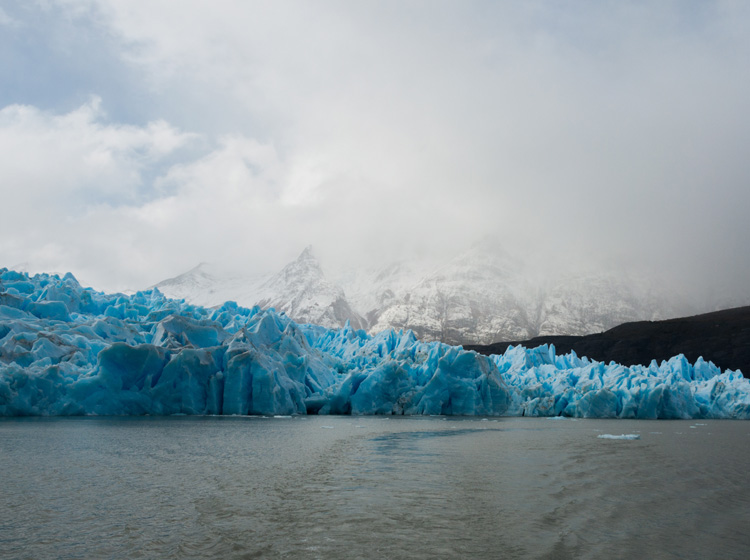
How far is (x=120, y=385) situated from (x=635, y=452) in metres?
21.6

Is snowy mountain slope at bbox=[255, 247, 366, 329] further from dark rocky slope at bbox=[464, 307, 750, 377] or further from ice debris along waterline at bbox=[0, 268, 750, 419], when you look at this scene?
ice debris along waterline at bbox=[0, 268, 750, 419]

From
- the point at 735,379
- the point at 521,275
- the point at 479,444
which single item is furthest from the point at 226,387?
the point at 521,275

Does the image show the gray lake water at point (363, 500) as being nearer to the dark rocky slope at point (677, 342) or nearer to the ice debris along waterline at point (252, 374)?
the ice debris along waterline at point (252, 374)

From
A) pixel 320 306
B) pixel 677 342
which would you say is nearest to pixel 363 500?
pixel 677 342

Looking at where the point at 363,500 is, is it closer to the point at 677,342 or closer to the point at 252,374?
the point at 252,374

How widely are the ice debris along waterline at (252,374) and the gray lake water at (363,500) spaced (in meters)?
10.3

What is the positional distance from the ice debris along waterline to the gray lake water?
10.3 metres

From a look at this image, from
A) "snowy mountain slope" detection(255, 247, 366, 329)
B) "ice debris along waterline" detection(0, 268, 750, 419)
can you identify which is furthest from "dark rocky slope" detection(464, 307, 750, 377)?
"snowy mountain slope" detection(255, 247, 366, 329)

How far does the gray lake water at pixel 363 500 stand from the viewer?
6.34 meters

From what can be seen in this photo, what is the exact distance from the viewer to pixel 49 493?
888cm

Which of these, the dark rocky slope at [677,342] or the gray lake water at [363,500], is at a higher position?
the dark rocky slope at [677,342]

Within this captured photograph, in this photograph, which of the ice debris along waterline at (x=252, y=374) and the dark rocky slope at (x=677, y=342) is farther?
the dark rocky slope at (x=677, y=342)

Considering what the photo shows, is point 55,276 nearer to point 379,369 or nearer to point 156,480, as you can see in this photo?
point 379,369

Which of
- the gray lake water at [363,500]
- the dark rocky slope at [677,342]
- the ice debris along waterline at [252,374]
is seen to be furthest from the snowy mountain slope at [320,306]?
the gray lake water at [363,500]
